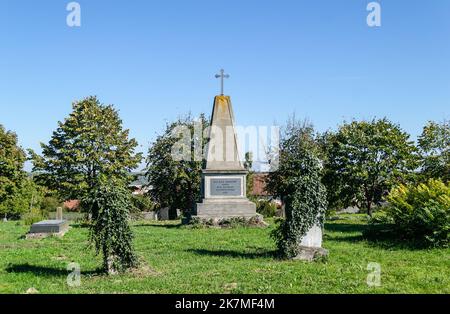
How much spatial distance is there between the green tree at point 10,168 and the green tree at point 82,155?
24.3 feet

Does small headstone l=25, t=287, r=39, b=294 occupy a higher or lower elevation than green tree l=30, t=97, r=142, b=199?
Answer: lower

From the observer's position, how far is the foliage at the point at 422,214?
13555mm

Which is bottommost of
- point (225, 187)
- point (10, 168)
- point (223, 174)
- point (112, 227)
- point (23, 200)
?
point (23, 200)

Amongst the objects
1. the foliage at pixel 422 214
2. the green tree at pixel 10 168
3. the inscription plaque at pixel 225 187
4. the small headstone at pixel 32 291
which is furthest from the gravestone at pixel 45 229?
the green tree at pixel 10 168

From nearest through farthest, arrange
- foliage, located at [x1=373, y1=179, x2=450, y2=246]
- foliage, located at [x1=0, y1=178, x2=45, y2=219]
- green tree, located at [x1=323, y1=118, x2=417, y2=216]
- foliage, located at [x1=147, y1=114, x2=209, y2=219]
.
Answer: foliage, located at [x1=373, y1=179, x2=450, y2=246] < green tree, located at [x1=323, y1=118, x2=417, y2=216] < foliage, located at [x1=147, y1=114, x2=209, y2=219] < foliage, located at [x1=0, y1=178, x2=45, y2=219]

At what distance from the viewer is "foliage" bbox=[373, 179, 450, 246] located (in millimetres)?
13555

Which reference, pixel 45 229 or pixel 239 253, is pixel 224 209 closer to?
pixel 45 229

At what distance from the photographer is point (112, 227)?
1036 centimetres

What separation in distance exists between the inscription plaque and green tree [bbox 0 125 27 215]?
27669 millimetres

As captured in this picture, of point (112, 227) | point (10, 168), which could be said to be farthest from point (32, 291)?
point (10, 168)

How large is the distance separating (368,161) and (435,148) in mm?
4263

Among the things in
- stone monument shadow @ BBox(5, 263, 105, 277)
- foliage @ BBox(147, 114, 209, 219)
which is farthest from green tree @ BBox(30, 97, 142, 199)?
stone monument shadow @ BBox(5, 263, 105, 277)

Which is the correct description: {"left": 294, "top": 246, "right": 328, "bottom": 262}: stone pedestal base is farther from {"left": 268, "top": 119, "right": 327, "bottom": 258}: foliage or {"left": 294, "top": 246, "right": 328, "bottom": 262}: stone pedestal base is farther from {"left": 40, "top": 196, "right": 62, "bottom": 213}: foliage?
{"left": 40, "top": 196, "right": 62, "bottom": 213}: foliage
